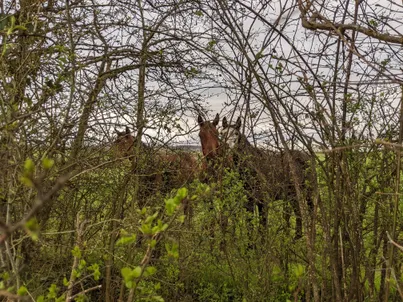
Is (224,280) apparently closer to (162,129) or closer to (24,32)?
(162,129)

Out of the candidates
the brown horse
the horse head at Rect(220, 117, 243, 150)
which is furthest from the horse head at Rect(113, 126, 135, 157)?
the horse head at Rect(220, 117, 243, 150)

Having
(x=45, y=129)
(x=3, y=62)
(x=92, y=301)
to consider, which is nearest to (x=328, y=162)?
(x=45, y=129)

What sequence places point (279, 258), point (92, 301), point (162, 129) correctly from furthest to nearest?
1. point (92, 301)
2. point (279, 258)
3. point (162, 129)

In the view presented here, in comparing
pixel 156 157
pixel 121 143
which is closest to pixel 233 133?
pixel 156 157

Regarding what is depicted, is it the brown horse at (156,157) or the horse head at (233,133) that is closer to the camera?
the horse head at (233,133)

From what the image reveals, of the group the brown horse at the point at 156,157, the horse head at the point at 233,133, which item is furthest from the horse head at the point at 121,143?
the horse head at the point at 233,133

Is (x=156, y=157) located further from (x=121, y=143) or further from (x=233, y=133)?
(x=233, y=133)

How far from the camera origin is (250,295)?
4.70m

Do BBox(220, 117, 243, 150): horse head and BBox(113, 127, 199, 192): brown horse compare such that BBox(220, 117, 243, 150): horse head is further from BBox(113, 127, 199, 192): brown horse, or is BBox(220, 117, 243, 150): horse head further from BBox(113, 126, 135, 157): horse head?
BBox(113, 126, 135, 157): horse head

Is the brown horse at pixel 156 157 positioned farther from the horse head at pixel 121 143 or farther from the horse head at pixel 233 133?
the horse head at pixel 233 133

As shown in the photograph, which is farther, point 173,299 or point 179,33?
point 173,299

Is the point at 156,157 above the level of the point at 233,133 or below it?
below

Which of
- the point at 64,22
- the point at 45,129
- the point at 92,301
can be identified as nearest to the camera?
the point at 45,129

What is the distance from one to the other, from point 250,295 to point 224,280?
111cm
